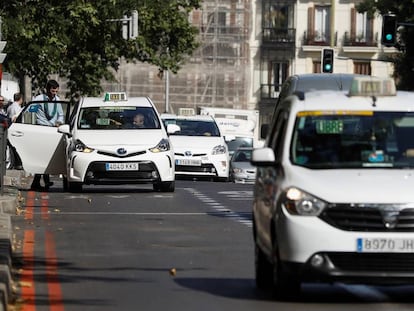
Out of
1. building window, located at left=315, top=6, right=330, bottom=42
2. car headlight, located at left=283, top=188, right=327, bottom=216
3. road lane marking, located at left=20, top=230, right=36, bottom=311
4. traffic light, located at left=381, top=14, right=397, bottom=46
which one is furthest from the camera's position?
building window, located at left=315, top=6, right=330, bottom=42

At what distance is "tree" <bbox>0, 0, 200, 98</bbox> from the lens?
4438 centimetres

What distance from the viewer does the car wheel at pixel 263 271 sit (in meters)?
12.9

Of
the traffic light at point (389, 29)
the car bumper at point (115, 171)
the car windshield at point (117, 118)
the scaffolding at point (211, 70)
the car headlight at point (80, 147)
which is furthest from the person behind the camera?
the scaffolding at point (211, 70)

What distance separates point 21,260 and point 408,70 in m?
56.5

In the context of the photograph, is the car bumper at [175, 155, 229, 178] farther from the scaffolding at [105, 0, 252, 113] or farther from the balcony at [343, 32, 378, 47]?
the balcony at [343, 32, 378, 47]

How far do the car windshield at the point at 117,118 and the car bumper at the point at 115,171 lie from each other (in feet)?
3.29

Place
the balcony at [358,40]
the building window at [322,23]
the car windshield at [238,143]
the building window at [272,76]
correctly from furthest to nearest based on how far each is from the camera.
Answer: the building window at [272,76] < the building window at [322,23] < the balcony at [358,40] < the car windshield at [238,143]

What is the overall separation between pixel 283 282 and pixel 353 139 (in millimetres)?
1327

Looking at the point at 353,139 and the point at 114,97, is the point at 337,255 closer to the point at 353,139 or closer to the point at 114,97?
the point at 353,139

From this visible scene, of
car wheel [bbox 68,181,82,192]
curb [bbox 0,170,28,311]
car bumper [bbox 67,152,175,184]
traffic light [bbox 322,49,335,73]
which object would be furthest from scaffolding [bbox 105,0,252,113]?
car bumper [bbox 67,152,175,184]

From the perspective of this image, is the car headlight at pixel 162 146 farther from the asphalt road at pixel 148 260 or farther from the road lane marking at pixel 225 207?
the asphalt road at pixel 148 260

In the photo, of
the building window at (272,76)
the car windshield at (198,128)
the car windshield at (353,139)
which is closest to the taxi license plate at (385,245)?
the car windshield at (353,139)

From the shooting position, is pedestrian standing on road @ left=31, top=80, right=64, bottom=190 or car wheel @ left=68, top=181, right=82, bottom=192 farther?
pedestrian standing on road @ left=31, top=80, right=64, bottom=190

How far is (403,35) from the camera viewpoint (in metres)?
70.8
